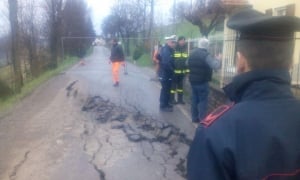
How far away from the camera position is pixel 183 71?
1157 cm

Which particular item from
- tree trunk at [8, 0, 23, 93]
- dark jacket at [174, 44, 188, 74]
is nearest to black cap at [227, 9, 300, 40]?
dark jacket at [174, 44, 188, 74]

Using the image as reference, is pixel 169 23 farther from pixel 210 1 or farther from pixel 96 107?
pixel 96 107

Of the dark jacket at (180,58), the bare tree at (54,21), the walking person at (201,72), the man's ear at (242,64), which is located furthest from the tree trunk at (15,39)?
the man's ear at (242,64)

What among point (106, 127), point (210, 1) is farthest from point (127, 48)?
point (106, 127)

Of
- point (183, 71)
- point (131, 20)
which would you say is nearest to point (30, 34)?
point (183, 71)

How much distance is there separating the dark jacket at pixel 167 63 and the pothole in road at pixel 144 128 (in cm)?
118

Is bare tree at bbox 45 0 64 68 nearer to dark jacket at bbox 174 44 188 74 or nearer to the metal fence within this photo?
dark jacket at bbox 174 44 188 74

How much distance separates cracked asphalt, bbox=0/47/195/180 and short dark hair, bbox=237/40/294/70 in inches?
176

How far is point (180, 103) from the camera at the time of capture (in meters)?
12.3

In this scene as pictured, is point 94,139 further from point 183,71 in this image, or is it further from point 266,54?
point 266,54

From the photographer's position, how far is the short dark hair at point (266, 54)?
178 cm

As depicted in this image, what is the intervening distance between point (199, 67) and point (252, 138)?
7314 millimetres

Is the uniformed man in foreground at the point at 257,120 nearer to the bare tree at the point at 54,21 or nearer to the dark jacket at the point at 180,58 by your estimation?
the dark jacket at the point at 180,58

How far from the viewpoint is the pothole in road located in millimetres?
7285
